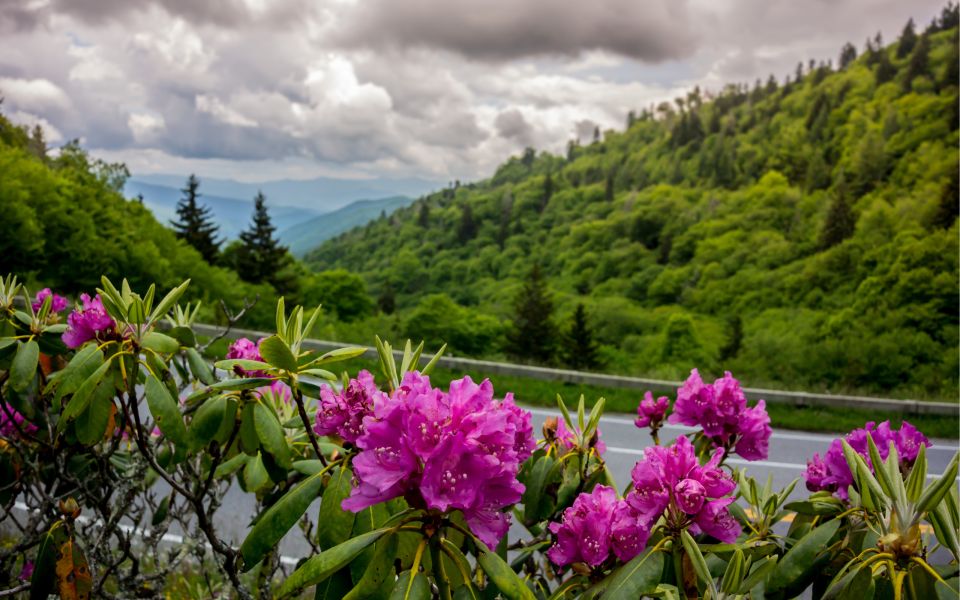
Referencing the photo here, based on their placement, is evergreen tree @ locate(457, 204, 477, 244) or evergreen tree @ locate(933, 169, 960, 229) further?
evergreen tree @ locate(457, 204, 477, 244)

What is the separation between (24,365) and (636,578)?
137 cm

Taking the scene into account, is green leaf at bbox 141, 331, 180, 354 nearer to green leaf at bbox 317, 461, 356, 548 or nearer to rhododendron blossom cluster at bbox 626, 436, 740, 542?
green leaf at bbox 317, 461, 356, 548

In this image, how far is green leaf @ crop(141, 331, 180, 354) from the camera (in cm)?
137

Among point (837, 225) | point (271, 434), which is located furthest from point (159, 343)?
point (837, 225)

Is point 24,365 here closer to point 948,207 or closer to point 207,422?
point 207,422

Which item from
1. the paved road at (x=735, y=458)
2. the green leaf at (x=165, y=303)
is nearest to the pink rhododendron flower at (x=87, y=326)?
the green leaf at (x=165, y=303)

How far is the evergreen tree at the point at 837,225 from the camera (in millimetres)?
49594

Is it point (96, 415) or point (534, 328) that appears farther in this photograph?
point (534, 328)

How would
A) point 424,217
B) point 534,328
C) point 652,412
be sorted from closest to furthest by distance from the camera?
point 652,412, point 534,328, point 424,217

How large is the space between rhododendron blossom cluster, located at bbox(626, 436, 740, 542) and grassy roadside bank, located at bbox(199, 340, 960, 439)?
6083mm

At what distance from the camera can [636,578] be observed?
1051 mm

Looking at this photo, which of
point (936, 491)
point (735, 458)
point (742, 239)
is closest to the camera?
point (936, 491)

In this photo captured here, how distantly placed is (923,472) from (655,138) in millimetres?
105442

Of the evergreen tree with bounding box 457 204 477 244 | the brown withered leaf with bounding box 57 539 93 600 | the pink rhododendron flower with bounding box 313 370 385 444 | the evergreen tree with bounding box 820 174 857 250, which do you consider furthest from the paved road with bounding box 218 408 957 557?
the evergreen tree with bounding box 457 204 477 244
